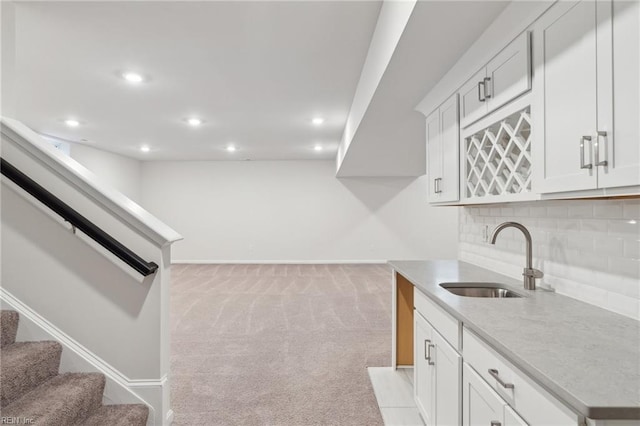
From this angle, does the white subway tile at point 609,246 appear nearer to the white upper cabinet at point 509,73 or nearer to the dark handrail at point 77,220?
the white upper cabinet at point 509,73

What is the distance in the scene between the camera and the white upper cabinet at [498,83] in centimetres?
170

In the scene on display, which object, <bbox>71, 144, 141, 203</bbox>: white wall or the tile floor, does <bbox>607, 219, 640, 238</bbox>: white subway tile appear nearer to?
the tile floor

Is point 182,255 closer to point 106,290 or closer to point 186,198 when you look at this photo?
point 186,198

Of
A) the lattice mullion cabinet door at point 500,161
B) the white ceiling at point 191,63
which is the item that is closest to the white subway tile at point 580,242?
the lattice mullion cabinet door at point 500,161

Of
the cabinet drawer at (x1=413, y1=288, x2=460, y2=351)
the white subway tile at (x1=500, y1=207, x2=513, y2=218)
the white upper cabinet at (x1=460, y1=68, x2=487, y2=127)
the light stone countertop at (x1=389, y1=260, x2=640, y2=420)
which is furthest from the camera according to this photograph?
the white subway tile at (x1=500, y1=207, x2=513, y2=218)

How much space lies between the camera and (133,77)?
364 cm

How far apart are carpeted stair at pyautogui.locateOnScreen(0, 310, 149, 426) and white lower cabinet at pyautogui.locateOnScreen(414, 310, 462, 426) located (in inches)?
61.6

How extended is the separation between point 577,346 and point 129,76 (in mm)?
4008

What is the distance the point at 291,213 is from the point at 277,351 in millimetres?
5930

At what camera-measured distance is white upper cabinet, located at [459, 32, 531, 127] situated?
5.58 feet

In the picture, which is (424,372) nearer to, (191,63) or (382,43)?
(382,43)

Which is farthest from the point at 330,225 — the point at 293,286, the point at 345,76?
the point at 345,76

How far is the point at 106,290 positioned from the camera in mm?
2131

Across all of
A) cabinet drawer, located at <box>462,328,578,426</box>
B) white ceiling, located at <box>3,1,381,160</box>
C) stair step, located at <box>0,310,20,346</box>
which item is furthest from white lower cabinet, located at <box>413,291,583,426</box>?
stair step, located at <box>0,310,20,346</box>
